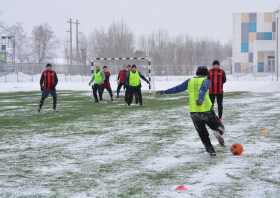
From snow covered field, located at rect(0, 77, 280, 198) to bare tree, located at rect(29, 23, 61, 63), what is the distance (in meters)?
65.1

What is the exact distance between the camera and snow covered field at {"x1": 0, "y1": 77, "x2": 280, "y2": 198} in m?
5.05

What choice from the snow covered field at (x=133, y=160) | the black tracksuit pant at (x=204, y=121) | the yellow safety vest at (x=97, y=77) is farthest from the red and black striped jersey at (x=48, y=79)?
the black tracksuit pant at (x=204, y=121)

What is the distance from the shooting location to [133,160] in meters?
6.72

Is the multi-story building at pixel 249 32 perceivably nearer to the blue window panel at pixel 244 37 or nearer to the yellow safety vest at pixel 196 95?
the blue window panel at pixel 244 37

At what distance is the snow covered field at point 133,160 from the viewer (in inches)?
199

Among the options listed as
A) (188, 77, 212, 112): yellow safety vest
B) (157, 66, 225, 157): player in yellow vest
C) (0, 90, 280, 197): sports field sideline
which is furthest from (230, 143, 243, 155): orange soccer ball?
(188, 77, 212, 112): yellow safety vest

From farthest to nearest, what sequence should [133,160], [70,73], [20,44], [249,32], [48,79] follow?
[20,44], [249,32], [70,73], [48,79], [133,160]

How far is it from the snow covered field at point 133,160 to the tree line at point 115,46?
56170mm

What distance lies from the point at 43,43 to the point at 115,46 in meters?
15.2

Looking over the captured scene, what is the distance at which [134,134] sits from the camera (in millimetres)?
9461

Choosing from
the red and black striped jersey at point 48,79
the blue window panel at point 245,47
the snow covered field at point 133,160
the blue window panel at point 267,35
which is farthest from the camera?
the blue window panel at point 267,35

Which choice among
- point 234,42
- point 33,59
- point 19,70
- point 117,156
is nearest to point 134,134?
point 117,156

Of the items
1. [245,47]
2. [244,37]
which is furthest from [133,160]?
[244,37]

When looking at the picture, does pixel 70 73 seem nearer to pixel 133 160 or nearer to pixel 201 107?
pixel 133 160
